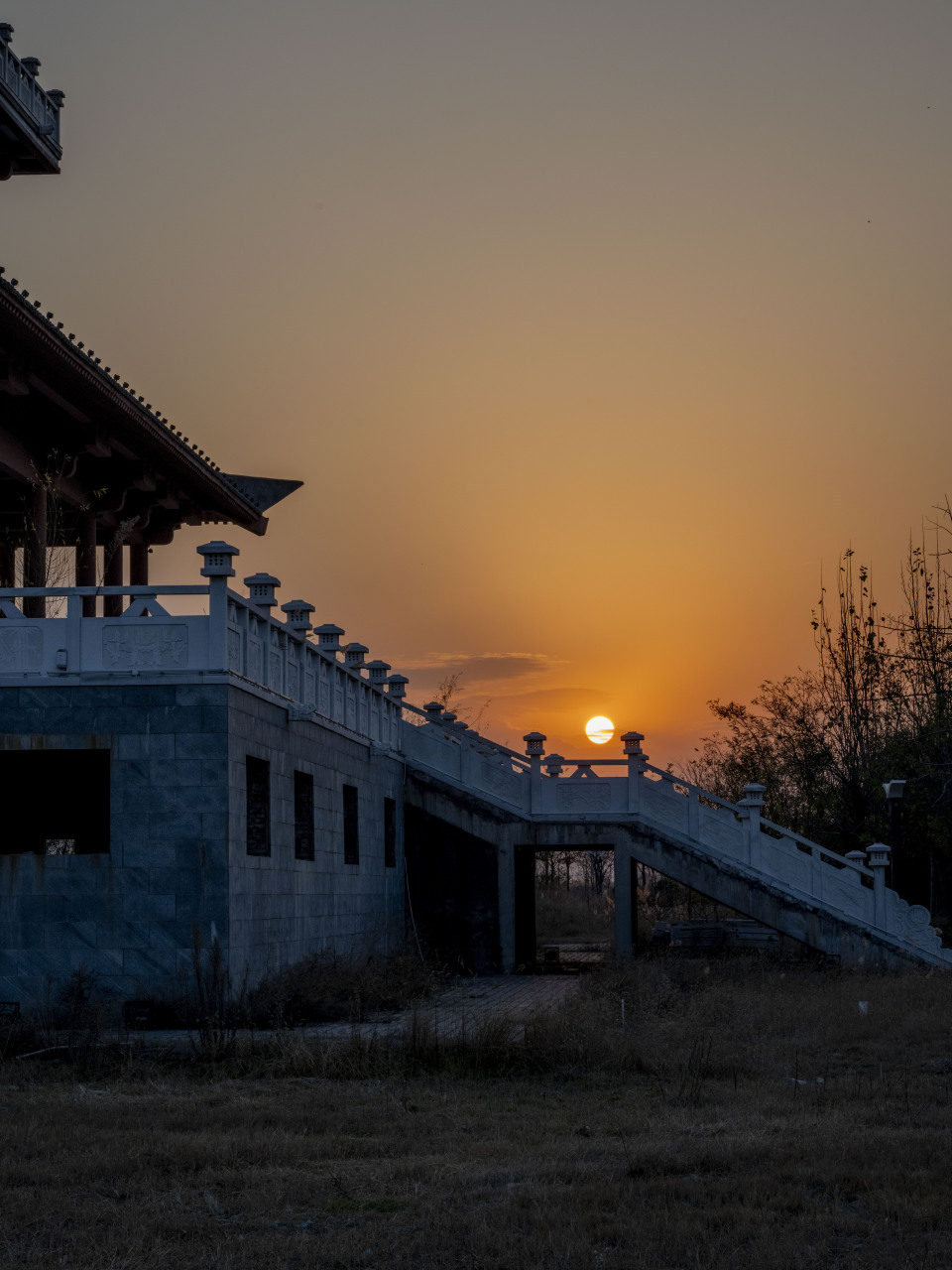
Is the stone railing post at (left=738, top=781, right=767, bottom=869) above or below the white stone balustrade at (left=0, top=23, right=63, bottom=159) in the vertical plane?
below

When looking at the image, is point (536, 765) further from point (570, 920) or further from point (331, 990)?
point (570, 920)

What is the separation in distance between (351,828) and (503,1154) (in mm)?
15197

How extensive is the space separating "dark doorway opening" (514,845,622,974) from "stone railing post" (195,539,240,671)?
11522mm

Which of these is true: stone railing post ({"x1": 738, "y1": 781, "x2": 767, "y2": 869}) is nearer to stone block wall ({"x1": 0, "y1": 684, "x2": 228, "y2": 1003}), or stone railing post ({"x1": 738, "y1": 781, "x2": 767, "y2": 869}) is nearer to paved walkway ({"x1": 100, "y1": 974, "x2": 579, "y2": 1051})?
paved walkway ({"x1": 100, "y1": 974, "x2": 579, "y2": 1051})

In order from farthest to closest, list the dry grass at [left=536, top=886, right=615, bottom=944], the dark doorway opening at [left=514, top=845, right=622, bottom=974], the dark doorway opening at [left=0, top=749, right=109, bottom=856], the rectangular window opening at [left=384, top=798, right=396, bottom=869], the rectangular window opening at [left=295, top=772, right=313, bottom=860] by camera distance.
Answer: the dry grass at [left=536, top=886, right=615, bottom=944]
the dark doorway opening at [left=514, top=845, right=622, bottom=974]
the rectangular window opening at [left=384, top=798, right=396, bottom=869]
the dark doorway opening at [left=0, top=749, right=109, bottom=856]
the rectangular window opening at [left=295, top=772, right=313, bottom=860]

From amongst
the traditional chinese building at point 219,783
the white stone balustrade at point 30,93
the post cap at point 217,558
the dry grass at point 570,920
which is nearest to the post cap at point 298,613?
the traditional chinese building at point 219,783

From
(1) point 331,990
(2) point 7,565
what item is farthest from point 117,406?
(1) point 331,990

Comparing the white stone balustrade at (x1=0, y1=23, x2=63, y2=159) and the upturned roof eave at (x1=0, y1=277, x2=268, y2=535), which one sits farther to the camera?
the white stone balustrade at (x1=0, y1=23, x2=63, y2=159)

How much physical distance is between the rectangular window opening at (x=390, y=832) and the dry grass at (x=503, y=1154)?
11.6 meters

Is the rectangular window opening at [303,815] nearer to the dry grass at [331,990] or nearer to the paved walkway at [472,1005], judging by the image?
the dry grass at [331,990]

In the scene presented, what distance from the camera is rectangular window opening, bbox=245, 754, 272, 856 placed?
19375mm

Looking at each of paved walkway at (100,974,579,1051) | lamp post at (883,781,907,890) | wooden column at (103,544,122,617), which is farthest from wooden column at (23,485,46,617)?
lamp post at (883,781,907,890)

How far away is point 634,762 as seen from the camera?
27359mm

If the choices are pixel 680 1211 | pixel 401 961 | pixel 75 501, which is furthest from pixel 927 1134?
pixel 75 501
